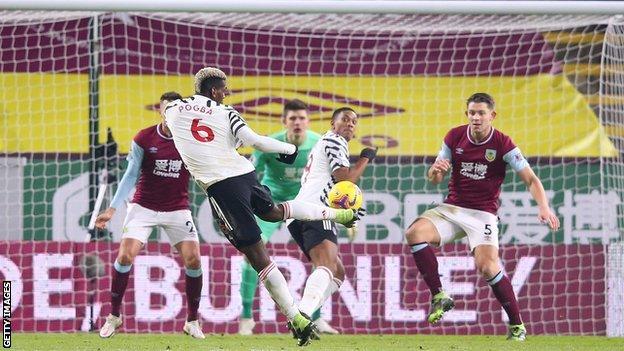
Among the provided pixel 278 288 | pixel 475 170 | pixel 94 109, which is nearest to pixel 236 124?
pixel 278 288

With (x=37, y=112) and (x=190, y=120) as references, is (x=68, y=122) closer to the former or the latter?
(x=37, y=112)

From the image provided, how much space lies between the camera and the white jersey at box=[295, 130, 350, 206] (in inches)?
406

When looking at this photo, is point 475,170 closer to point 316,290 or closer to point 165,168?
point 316,290

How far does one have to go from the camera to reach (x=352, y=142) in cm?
1540

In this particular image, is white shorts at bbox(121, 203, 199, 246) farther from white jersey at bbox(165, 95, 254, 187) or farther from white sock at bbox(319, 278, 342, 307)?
white jersey at bbox(165, 95, 254, 187)

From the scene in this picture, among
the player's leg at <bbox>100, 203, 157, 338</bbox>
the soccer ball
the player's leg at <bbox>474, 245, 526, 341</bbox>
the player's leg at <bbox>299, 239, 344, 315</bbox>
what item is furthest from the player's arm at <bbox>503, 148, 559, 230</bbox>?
the player's leg at <bbox>100, 203, 157, 338</bbox>

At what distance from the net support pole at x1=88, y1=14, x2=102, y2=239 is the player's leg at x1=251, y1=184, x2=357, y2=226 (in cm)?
430

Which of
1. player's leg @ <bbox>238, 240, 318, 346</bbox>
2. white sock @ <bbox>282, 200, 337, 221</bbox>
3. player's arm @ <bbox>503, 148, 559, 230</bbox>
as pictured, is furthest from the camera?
player's arm @ <bbox>503, 148, 559, 230</bbox>

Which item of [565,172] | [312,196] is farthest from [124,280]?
[565,172]

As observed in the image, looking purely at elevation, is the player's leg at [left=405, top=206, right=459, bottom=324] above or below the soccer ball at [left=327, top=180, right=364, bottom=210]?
below

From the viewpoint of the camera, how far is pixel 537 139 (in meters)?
15.2

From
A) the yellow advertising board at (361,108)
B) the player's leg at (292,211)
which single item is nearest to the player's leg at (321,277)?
the player's leg at (292,211)

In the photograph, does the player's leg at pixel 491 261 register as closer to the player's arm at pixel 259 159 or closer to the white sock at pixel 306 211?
the white sock at pixel 306 211

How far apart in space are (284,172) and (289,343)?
2033mm
